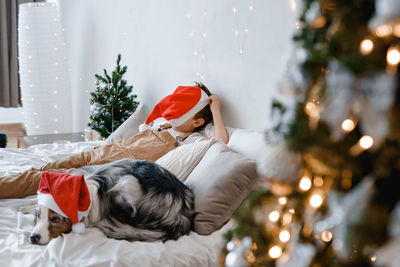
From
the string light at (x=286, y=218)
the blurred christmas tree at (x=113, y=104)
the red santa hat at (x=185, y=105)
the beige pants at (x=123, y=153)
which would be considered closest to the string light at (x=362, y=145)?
the string light at (x=286, y=218)

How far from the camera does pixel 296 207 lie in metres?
0.70

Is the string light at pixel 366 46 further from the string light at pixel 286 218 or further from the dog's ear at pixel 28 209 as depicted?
the dog's ear at pixel 28 209

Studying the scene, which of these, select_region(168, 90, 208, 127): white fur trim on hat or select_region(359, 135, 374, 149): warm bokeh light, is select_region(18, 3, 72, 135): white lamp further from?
select_region(359, 135, 374, 149): warm bokeh light

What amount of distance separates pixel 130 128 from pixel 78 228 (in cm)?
166

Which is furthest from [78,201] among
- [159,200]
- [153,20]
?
[153,20]

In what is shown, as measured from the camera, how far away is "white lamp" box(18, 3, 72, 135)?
4.64 metres

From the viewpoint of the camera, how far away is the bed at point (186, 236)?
4.45 ft

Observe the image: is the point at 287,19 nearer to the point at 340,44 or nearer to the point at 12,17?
the point at 340,44

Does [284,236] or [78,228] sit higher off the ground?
[284,236]

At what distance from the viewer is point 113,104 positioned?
3.49 meters

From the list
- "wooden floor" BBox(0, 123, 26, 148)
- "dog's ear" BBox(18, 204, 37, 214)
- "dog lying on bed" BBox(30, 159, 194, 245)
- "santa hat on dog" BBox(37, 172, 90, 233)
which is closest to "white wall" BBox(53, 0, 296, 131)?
"dog lying on bed" BBox(30, 159, 194, 245)

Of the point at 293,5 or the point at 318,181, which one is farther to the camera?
the point at 293,5

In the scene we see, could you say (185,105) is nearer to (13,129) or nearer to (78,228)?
(78,228)

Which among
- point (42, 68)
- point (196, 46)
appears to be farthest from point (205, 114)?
point (42, 68)
